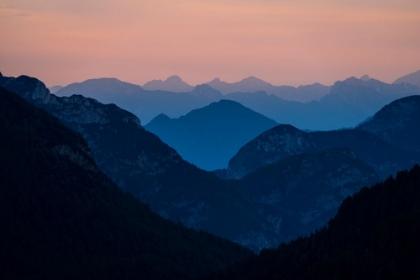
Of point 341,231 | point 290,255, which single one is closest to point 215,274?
point 290,255

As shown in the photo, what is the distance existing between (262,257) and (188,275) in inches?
990

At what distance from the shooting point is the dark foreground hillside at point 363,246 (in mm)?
118688

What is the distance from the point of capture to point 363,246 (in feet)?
417

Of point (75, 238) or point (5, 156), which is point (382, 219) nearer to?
point (75, 238)

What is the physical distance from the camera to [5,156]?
198 meters

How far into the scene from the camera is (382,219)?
5487 inches

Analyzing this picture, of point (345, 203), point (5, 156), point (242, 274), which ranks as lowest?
point (242, 274)

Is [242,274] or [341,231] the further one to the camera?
[242,274]

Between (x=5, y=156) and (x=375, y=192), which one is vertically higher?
(x=5, y=156)

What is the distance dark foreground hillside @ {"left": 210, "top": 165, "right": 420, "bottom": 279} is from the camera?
119 m

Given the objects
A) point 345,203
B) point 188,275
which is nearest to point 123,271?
point 188,275

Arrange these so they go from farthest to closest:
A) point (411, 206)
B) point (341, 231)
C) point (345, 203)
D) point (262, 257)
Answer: point (262, 257) < point (345, 203) < point (341, 231) < point (411, 206)

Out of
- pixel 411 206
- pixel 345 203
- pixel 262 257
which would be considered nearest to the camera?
pixel 411 206

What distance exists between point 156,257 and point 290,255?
1829 inches
